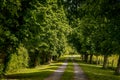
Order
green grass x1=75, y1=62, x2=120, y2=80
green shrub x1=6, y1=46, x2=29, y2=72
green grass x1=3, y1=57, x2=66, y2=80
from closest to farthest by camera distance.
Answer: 1. green grass x1=3, y1=57, x2=66, y2=80
2. green grass x1=75, y1=62, x2=120, y2=80
3. green shrub x1=6, y1=46, x2=29, y2=72

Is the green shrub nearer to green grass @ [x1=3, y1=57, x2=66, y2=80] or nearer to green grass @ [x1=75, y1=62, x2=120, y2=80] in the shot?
green grass @ [x1=3, y1=57, x2=66, y2=80]

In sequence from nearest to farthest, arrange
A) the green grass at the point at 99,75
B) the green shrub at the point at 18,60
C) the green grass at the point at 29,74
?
the green grass at the point at 29,74, the green grass at the point at 99,75, the green shrub at the point at 18,60

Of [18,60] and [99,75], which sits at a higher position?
[18,60]

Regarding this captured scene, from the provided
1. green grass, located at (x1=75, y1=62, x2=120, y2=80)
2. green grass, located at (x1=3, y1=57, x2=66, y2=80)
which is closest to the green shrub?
green grass, located at (x1=3, y1=57, x2=66, y2=80)

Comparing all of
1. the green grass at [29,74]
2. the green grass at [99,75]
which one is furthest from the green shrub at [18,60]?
the green grass at [99,75]

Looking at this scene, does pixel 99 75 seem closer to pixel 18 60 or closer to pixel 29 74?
pixel 29 74

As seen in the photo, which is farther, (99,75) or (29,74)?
(99,75)

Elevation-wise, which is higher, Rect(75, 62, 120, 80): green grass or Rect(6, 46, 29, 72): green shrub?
Rect(6, 46, 29, 72): green shrub

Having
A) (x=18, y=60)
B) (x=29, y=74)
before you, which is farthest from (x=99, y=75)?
(x=18, y=60)

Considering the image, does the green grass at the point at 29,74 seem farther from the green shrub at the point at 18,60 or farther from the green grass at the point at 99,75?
the green grass at the point at 99,75

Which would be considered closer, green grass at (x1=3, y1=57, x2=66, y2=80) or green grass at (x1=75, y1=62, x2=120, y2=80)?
green grass at (x1=3, y1=57, x2=66, y2=80)

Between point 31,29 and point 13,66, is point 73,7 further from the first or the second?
point 13,66

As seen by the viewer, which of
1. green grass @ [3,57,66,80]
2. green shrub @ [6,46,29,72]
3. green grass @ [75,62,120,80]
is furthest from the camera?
green shrub @ [6,46,29,72]

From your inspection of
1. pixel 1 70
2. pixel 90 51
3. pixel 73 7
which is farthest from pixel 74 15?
pixel 90 51
